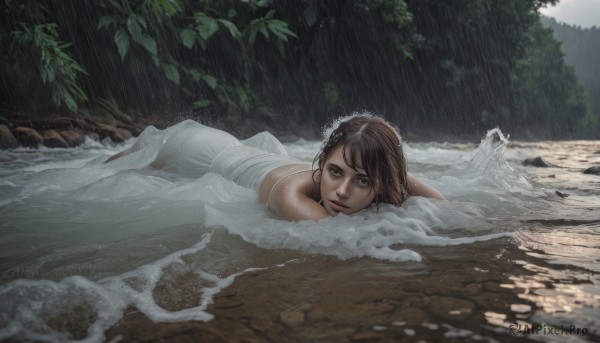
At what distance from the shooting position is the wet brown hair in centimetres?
278

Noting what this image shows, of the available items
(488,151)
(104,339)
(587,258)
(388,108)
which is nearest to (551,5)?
(388,108)

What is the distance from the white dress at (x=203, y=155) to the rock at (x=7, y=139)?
2.81 metres

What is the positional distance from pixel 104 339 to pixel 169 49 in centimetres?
1063

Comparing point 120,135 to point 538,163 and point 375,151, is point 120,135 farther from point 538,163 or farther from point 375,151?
point 538,163

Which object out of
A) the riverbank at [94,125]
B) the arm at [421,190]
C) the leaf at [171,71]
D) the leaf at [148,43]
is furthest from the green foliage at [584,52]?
the arm at [421,190]

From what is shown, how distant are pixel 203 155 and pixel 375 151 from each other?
2369 mm

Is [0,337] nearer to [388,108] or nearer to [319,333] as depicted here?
[319,333]

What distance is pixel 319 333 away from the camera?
129 cm

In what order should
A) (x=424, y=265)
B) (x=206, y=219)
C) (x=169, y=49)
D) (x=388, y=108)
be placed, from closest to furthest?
(x=424, y=265), (x=206, y=219), (x=169, y=49), (x=388, y=108)

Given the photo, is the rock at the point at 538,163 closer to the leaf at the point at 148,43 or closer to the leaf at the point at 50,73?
the leaf at the point at 148,43

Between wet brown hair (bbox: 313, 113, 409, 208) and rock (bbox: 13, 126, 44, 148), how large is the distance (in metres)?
5.96

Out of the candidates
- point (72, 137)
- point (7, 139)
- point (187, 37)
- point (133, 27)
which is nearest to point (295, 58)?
point (187, 37)

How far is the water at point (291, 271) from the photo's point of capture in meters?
1.34

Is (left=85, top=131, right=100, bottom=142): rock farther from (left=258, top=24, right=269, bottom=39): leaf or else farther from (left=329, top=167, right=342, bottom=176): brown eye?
(left=329, top=167, right=342, bottom=176): brown eye
